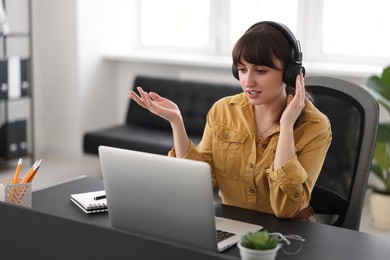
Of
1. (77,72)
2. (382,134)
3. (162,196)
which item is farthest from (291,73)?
(77,72)

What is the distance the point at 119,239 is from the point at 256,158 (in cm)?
71

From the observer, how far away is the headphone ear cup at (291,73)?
191 centimetres

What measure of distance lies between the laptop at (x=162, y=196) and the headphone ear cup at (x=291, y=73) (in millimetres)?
562

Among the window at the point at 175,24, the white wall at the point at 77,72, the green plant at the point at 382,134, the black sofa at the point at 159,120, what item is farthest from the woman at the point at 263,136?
the window at the point at 175,24

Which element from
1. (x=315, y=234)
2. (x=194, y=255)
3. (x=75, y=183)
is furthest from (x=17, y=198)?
(x=315, y=234)

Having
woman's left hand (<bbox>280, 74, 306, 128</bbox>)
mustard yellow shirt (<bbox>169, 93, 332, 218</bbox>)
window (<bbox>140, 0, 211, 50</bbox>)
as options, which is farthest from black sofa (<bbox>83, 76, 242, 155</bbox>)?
woman's left hand (<bbox>280, 74, 306, 128</bbox>)

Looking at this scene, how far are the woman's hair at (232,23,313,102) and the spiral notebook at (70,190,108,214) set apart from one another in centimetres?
57

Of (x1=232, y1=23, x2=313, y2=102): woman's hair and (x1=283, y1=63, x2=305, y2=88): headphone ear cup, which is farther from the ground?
(x1=232, y1=23, x2=313, y2=102): woman's hair

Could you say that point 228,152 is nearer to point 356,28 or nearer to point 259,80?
point 259,80

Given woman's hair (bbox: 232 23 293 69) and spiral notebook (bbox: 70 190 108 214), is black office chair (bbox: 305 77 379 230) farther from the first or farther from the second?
spiral notebook (bbox: 70 190 108 214)

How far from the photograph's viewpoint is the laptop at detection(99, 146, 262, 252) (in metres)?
1.42

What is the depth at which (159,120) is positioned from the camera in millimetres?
4871

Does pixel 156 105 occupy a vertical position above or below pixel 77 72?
above

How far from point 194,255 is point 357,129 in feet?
3.13
